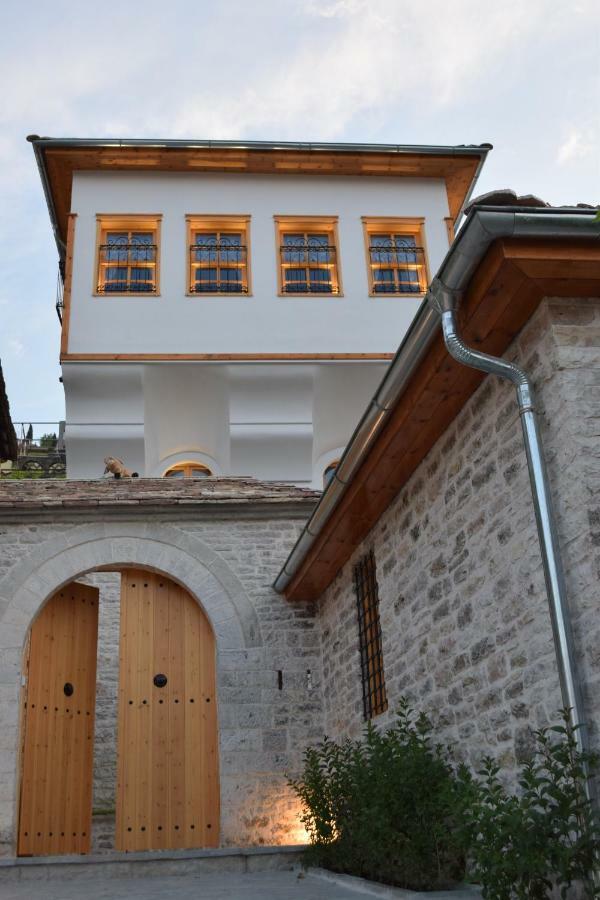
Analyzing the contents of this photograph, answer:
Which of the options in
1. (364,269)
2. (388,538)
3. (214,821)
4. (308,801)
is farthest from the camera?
(364,269)

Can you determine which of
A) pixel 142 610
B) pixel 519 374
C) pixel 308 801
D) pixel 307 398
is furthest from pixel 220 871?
pixel 307 398

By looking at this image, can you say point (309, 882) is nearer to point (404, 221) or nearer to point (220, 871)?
point (220, 871)

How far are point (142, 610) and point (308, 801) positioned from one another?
11.1ft

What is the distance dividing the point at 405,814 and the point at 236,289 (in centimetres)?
935

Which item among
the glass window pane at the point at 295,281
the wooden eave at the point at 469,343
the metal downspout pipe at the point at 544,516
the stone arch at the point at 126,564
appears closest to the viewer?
the metal downspout pipe at the point at 544,516

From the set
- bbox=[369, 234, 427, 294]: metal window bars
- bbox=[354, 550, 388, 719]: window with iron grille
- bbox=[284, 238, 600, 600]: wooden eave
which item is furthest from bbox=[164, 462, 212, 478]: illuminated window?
bbox=[284, 238, 600, 600]: wooden eave

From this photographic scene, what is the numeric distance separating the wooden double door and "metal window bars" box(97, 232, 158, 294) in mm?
4764

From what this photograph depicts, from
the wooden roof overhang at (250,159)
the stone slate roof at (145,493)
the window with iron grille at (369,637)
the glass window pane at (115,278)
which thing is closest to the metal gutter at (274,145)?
the wooden roof overhang at (250,159)

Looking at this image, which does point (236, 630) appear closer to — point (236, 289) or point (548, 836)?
point (236, 289)

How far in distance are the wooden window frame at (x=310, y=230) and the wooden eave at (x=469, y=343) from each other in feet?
20.8

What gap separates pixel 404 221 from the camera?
48.0ft

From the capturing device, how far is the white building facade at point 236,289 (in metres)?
13.3

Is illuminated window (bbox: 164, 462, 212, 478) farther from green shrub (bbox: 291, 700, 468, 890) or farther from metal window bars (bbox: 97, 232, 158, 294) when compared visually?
green shrub (bbox: 291, 700, 468, 890)

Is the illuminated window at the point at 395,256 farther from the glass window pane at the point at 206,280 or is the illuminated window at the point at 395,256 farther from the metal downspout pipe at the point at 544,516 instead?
the metal downspout pipe at the point at 544,516
